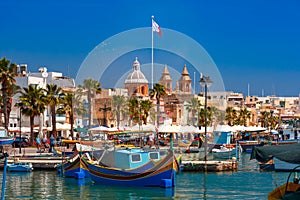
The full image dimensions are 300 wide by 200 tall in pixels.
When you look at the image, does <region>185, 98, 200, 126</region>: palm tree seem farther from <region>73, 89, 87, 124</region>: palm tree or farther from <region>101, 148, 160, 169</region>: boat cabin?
<region>101, 148, 160, 169</region>: boat cabin

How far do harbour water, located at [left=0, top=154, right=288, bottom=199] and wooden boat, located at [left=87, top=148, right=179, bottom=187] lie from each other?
0.47 meters

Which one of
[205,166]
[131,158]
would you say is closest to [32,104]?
[205,166]

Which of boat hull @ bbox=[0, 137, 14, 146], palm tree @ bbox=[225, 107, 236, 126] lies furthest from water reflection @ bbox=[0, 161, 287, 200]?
palm tree @ bbox=[225, 107, 236, 126]

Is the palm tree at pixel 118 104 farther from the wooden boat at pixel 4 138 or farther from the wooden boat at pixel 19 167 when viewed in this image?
the wooden boat at pixel 4 138

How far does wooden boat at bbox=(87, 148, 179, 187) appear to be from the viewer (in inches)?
1363

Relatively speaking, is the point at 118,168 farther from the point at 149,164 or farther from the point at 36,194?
the point at 36,194

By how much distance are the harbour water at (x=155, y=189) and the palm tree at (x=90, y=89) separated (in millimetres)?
4838

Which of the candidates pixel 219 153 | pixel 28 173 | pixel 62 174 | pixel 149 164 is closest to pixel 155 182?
pixel 149 164

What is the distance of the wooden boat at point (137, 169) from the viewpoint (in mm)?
34625

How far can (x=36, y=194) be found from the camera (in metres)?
33.2

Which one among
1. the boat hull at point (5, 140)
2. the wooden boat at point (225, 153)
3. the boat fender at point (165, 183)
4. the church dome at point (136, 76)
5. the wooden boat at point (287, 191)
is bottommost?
the boat fender at point (165, 183)

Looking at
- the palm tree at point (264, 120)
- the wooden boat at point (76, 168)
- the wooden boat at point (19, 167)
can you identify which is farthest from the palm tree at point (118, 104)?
the palm tree at point (264, 120)

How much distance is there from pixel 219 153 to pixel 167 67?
2108 centimetres

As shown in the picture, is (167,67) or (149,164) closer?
(149,164)
